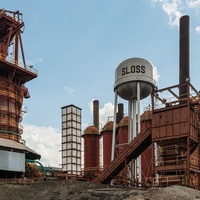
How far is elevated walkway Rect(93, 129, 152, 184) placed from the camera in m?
32.1

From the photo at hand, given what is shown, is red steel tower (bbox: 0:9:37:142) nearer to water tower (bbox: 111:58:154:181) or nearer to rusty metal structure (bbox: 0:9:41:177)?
rusty metal structure (bbox: 0:9:41:177)

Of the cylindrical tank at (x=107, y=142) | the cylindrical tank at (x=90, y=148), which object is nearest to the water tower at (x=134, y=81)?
the cylindrical tank at (x=107, y=142)

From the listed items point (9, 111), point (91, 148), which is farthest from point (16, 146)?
point (91, 148)

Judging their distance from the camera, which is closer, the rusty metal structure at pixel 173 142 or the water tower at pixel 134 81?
the rusty metal structure at pixel 173 142

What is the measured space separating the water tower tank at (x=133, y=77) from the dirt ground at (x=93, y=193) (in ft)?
40.6

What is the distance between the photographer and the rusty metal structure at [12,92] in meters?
37.2

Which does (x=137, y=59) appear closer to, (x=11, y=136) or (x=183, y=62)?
(x=183, y=62)

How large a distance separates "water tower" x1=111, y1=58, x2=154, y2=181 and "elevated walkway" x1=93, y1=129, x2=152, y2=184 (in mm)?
4702

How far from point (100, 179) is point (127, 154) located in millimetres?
3653

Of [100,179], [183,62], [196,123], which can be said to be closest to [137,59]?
[183,62]

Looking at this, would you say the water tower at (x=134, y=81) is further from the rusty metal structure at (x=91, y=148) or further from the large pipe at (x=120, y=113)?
the rusty metal structure at (x=91, y=148)

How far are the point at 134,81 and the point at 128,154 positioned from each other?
7.96 metres

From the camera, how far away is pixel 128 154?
32500 millimetres

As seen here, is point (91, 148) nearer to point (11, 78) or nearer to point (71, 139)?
point (71, 139)
